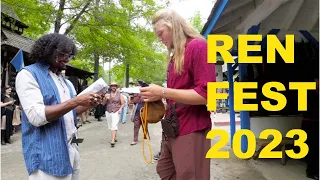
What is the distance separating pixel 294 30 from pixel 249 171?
2.81 meters

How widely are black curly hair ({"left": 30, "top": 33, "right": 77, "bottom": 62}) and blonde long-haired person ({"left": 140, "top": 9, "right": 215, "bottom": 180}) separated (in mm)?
655

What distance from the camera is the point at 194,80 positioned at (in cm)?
190

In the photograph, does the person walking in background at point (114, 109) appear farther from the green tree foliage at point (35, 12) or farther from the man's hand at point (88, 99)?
the man's hand at point (88, 99)

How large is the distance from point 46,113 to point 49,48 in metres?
0.49

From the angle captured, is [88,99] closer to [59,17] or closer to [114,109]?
[114,109]

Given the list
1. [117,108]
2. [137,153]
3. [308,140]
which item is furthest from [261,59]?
[117,108]

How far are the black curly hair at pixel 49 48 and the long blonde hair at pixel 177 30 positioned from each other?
674 millimetres

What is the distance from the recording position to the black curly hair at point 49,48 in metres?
1.96

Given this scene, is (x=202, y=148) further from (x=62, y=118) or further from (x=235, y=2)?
(x=235, y=2)

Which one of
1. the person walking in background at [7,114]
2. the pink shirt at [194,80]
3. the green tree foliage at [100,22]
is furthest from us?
the green tree foliage at [100,22]

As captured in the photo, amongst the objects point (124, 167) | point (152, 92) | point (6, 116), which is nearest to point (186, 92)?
point (152, 92)

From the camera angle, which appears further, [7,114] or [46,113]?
[7,114]

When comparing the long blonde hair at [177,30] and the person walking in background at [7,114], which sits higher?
the long blonde hair at [177,30]

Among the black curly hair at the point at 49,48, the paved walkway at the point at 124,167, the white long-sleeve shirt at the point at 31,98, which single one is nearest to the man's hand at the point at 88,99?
the white long-sleeve shirt at the point at 31,98
